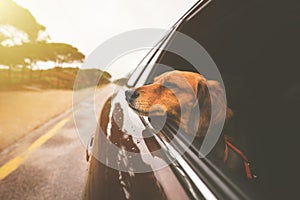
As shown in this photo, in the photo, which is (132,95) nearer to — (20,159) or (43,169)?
(43,169)

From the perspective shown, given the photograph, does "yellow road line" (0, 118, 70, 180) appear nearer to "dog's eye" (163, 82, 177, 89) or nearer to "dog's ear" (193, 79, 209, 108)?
"dog's eye" (163, 82, 177, 89)

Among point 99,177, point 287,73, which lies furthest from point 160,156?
point 287,73

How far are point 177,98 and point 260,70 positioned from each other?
0.92 meters

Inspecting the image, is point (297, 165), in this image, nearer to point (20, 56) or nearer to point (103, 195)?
point (103, 195)

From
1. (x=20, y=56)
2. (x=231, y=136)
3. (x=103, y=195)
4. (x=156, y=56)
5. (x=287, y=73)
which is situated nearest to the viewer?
(x=103, y=195)

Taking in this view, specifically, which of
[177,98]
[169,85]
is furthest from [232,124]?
[169,85]

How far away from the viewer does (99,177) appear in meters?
1.55

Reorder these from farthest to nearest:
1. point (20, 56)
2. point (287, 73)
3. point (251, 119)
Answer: point (20, 56) → point (287, 73) → point (251, 119)

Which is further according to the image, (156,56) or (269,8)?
(156,56)

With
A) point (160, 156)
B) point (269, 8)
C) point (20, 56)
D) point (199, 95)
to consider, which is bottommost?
point (20, 56)

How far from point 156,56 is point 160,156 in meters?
1.32

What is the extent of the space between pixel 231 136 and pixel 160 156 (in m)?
0.60

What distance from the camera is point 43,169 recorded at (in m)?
4.08

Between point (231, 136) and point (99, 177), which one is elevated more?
point (231, 136)
